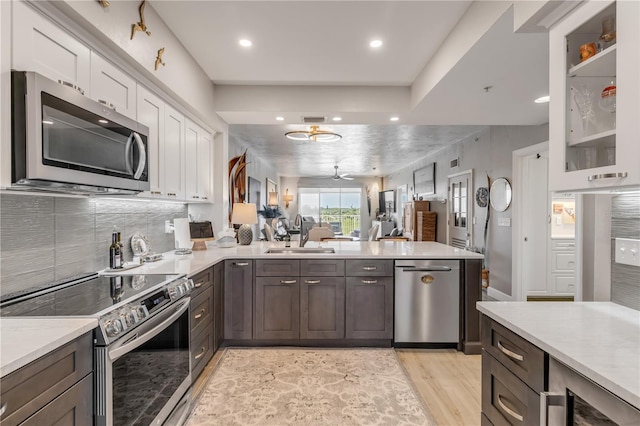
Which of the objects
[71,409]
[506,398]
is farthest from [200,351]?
[506,398]

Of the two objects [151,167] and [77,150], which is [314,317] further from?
[77,150]

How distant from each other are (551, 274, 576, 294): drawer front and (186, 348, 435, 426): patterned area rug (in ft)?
11.1

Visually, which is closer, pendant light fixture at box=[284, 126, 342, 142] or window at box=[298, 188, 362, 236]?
pendant light fixture at box=[284, 126, 342, 142]

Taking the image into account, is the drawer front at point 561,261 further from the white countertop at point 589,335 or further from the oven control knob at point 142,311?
the oven control knob at point 142,311

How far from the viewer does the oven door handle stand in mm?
1373

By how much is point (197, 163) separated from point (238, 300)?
1.48m

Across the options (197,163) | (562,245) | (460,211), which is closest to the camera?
(197,163)

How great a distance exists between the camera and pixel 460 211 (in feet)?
21.2

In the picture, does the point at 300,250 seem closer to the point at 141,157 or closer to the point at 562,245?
the point at 141,157

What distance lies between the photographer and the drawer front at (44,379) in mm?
948

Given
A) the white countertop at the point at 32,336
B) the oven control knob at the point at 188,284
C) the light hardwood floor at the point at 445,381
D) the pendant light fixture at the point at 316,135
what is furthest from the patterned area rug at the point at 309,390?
the pendant light fixture at the point at 316,135

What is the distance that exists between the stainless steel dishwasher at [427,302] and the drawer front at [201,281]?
5.66 feet

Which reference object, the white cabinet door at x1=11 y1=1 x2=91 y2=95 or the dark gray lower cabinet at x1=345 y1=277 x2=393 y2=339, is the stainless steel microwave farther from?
the dark gray lower cabinet at x1=345 y1=277 x2=393 y2=339

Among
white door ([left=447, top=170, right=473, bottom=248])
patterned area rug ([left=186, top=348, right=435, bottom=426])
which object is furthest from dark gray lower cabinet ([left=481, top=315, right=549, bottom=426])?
white door ([left=447, top=170, right=473, bottom=248])
